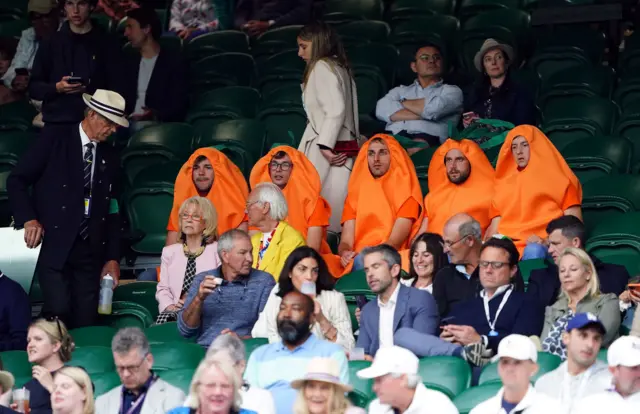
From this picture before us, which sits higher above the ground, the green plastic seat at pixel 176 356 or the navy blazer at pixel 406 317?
the navy blazer at pixel 406 317

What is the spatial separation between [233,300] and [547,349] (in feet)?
5.63

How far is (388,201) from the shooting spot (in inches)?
380

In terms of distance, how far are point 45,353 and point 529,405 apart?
8.15ft

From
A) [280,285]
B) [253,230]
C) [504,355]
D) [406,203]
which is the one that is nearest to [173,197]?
[253,230]

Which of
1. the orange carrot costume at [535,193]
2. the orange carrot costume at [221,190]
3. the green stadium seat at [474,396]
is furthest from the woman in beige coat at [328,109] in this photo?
the green stadium seat at [474,396]

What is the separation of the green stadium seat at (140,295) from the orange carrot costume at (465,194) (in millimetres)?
1702

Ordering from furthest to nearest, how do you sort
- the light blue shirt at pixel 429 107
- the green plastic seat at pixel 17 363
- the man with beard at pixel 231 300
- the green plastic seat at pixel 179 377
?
the light blue shirt at pixel 429 107 < the man with beard at pixel 231 300 < the green plastic seat at pixel 17 363 < the green plastic seat at pixel 179 377

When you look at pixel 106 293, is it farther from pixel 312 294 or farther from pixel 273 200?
pixel 312 294

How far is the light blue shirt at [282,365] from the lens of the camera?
711 cm

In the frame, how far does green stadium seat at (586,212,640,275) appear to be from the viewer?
28.2ft

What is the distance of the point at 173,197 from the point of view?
10.3 meters

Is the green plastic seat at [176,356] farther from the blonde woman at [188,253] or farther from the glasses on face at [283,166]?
the glasses on face at [283,166]

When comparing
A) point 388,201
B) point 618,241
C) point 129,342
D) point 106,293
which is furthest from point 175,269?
point 618,241

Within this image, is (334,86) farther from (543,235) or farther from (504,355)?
(504,355)
